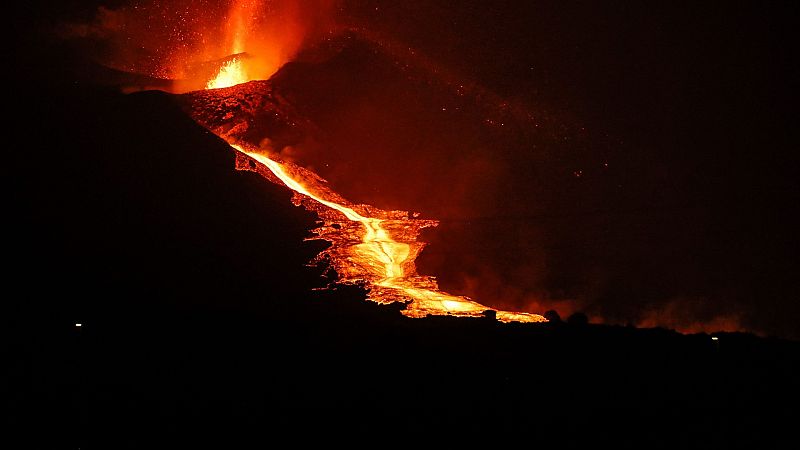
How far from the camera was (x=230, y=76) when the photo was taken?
20953 millimetres

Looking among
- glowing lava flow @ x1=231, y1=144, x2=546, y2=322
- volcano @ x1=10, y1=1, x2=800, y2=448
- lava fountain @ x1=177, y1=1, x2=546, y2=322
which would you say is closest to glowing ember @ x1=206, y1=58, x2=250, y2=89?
lava fountain @ x1=177, y1=1, x2=546, y2=322

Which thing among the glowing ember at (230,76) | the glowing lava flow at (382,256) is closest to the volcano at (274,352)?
the glowing lava flow at (382,256)

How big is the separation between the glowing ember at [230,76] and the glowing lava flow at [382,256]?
5.30m

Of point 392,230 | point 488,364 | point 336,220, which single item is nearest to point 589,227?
point 392,230

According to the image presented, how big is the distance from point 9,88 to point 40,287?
29.3 ft

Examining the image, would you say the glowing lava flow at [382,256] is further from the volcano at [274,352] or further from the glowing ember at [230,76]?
the glowing ember at [230,76]

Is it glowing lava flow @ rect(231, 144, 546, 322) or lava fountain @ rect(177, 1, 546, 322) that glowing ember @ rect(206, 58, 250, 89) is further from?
glowing lava flow @ rect(231, 144, 546, 322)

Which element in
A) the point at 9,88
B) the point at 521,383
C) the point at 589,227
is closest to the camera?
the point at 521,383

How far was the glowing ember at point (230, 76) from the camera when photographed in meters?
20.7

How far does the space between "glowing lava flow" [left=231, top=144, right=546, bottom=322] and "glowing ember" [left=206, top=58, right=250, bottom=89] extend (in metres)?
5.30

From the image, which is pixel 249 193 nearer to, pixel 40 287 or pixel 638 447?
pixel 40 287

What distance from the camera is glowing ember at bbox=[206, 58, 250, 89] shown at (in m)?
20.7

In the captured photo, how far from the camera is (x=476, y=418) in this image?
7230mm

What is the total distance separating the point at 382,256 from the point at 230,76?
11.2m
